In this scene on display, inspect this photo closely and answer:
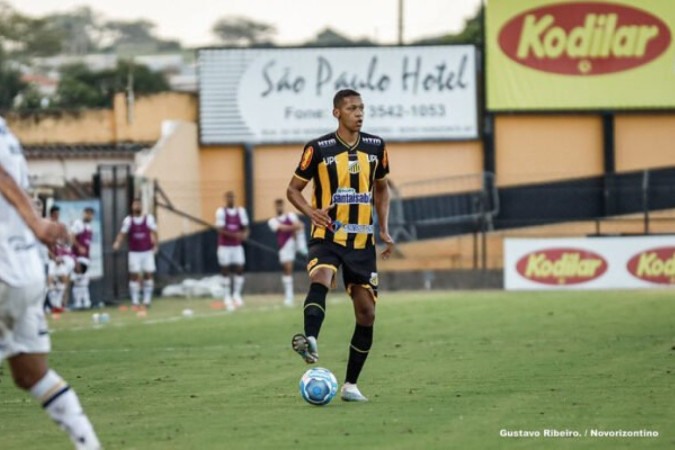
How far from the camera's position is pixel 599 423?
11.2 metres

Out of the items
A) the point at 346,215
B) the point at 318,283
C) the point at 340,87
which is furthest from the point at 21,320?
the point at 340,87

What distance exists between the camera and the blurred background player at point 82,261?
108 feet

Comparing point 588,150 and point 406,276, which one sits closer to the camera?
point 406,276

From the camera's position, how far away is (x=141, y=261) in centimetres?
3369

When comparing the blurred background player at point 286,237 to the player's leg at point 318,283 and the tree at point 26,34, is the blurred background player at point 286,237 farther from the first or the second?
the tree at point 26,34

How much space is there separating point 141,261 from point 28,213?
82.3 ft

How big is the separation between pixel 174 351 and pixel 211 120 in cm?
2543

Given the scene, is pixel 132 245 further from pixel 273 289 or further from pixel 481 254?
pixel 481 254

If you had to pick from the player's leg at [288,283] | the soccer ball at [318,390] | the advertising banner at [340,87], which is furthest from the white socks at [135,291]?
the soccer ball at [318,390]

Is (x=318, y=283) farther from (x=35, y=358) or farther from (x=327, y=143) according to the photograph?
(x=35, y=358)

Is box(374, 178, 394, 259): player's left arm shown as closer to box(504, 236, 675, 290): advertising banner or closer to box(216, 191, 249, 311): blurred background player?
box(216, 191, 249, 311): blurred background player

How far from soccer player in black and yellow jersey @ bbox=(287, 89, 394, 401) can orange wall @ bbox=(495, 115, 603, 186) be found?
31.0 meters

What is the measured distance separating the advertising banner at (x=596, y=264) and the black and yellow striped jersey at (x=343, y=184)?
74.6 feet

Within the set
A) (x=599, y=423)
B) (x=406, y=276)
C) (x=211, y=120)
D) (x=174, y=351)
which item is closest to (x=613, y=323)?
(x=174, y=351)
